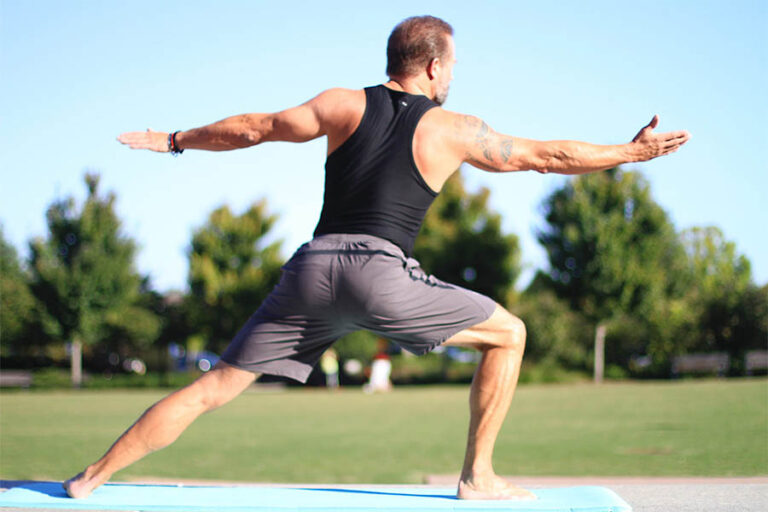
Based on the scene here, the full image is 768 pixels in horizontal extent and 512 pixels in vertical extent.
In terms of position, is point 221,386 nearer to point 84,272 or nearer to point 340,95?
point 340,95

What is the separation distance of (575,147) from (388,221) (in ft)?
3.11

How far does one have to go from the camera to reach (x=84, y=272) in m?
34.4

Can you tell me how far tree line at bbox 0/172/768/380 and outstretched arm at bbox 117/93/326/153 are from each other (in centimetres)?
3118

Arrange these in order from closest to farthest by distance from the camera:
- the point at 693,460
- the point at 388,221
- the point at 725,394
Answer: the point at 388,221 < the point at 693,460 < the point at 725,394

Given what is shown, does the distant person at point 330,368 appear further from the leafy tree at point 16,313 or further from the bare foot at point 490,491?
the bare foot at point 490,491

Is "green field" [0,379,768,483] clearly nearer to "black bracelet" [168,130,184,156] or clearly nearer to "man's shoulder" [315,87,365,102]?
"black bracelet" [168,130,184,156]

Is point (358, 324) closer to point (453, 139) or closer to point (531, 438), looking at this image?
point (453, 139)

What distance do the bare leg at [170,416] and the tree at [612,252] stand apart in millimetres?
33545

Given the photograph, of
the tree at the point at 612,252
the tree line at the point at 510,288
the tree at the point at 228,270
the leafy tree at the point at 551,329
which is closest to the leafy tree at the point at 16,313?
the tree line at the point at 510,288

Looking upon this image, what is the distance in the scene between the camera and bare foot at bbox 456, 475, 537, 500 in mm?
3395

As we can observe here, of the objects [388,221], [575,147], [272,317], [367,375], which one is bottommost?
[367,375]

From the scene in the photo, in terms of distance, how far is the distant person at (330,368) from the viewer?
105 ft

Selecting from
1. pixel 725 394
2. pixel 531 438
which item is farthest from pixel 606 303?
pixel 531 438

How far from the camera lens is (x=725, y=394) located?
60.7 ft
